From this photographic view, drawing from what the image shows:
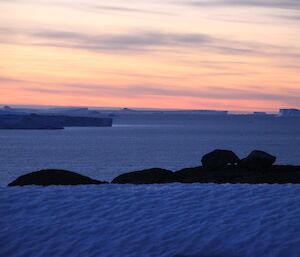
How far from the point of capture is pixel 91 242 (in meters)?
10.8

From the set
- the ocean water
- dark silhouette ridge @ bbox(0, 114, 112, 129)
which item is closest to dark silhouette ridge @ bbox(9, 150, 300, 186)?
the ocean water

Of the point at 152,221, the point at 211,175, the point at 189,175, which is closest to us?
A: the point at 152,221

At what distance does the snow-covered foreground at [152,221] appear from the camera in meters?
10.5

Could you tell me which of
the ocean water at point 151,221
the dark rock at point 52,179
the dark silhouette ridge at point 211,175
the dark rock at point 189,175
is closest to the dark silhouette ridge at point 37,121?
the dark rock at point 189,175

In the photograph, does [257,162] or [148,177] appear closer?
[148,177]

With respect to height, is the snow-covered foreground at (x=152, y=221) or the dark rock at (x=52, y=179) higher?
the snow-covered foreground at (x=152, y=221)

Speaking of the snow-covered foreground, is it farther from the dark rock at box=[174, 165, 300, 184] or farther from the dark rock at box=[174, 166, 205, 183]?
the dark rock at box=[174, 166, 205, 183]

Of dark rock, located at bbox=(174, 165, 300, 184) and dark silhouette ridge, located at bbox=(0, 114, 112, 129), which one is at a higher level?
dark rock, located at bbox=(174, 165, 300, 184)

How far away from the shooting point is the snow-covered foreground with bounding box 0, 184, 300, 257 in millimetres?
10508

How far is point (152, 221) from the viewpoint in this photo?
1152cm

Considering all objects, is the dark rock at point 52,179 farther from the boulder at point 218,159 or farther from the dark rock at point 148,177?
the boulder at point 218,159

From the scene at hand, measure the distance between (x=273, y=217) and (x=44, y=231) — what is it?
159 inches

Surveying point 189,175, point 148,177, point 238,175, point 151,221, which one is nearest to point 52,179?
point 148,177

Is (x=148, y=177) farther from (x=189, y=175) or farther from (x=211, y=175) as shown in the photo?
(x=211, y=175)
